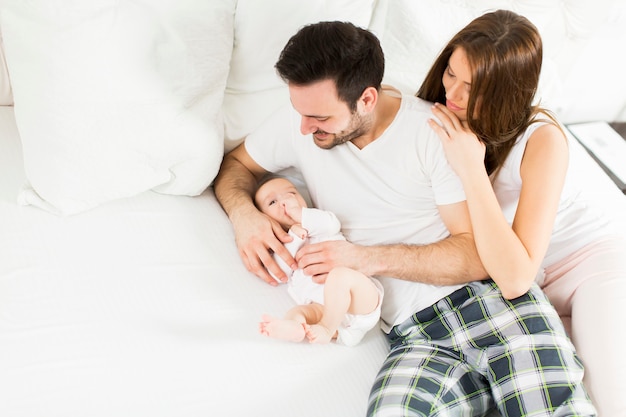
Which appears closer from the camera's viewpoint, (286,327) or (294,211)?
(286,327)

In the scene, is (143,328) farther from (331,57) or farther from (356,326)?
(331,57)

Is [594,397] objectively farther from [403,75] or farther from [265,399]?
[403,75]

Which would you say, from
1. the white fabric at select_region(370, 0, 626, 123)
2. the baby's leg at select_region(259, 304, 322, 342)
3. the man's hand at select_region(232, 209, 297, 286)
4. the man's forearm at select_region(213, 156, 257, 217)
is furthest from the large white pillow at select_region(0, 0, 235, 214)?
the white fabric at select_region(370, 0, 626, 123)

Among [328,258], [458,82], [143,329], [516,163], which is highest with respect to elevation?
[458,82]

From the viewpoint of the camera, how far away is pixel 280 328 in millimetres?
1187

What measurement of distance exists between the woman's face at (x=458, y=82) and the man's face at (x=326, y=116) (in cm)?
20

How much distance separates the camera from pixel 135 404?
3.52 ft

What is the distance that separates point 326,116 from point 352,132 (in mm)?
100

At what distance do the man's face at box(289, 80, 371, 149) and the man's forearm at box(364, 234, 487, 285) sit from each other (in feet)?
0.93

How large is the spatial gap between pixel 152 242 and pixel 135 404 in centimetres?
41

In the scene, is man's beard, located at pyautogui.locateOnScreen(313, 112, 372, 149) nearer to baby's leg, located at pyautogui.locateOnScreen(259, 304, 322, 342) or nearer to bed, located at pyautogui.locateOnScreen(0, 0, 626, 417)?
bed, located at pyautogui.locateOnScreen(0, 0, 626, 417)

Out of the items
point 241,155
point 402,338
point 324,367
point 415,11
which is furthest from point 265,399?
point 415,11

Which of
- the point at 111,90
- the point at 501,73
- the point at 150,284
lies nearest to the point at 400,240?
the point at 501,73

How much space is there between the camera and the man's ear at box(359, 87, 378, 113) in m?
1.25
